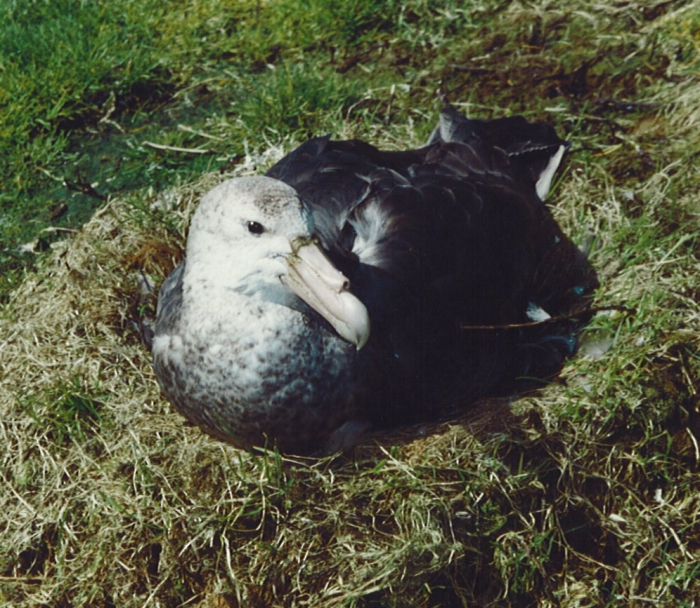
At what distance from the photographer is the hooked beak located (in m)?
2.77

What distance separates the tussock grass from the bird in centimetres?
15

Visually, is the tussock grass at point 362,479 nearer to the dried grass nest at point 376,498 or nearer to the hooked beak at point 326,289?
the dried grass nest at point 376,498

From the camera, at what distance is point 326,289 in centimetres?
279

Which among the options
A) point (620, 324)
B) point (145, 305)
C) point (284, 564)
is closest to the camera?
point (284, 564)

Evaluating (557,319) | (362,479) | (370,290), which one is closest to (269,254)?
(370,290)

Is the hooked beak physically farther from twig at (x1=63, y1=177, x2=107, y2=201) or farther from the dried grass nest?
twig at (x1=63, y1=177, x2=107, y2=201)

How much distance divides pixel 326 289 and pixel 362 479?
2.34 feet

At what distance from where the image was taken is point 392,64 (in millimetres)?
4977

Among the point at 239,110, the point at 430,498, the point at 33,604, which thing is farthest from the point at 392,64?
the point at 33,604

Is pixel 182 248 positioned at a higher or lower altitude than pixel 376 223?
lower

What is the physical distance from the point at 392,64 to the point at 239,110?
32.7 inches

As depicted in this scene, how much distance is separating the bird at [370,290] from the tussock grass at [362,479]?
147 mm

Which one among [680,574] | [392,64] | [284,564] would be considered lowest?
[680,574]

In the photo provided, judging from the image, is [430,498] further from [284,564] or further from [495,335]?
[495,335]
